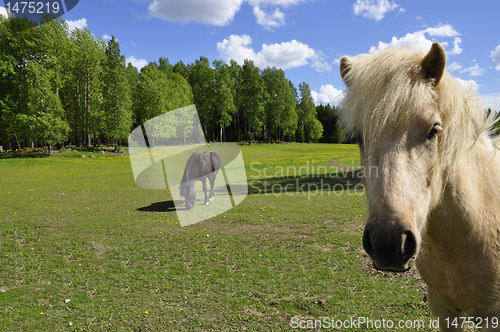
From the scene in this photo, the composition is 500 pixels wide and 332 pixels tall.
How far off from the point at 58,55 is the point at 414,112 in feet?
148

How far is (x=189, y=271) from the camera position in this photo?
5.63 meters

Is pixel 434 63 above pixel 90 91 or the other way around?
the other way around

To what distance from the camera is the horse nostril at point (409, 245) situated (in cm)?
142

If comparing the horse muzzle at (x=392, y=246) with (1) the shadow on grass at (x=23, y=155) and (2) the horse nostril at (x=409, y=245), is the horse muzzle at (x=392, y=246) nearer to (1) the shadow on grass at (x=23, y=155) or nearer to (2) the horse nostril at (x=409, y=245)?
(2) the horse nostril at (x=409, y=245)

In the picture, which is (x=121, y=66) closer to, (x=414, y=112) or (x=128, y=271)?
(x=128, y=271)

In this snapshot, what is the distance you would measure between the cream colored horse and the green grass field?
8.12ft

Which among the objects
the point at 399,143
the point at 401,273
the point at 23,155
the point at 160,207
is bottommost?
the point at 401,273

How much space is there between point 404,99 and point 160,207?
11321 mm

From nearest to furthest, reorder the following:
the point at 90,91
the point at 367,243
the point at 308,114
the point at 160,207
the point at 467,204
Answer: the point at 367,243 < the point at 467,204 < the point at 160,207 < the point at 90,91 < the point at 308,114

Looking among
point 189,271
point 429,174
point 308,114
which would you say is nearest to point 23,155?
point 189,271

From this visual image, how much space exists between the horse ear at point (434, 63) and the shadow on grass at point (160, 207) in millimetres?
10641

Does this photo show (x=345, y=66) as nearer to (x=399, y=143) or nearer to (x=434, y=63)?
(x=434, y=63)

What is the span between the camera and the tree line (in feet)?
93.6

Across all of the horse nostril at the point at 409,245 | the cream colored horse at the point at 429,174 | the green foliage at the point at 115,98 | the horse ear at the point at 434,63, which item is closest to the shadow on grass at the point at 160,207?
the cream colored horse at the point at 429,174
